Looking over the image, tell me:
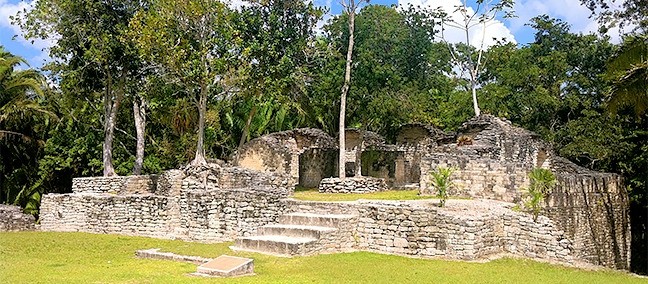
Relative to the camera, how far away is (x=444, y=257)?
13156 millimetres

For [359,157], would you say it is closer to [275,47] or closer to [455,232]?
[275,47]

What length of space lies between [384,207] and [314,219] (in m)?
1.62

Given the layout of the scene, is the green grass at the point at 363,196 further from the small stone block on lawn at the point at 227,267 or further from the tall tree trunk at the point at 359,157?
the small stone block on lawn at the point at 227,267

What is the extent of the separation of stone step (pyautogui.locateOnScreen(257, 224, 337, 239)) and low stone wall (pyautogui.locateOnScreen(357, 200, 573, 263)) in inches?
41.1

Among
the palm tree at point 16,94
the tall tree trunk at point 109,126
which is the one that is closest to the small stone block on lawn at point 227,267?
the tall tree trunk at point 109,126

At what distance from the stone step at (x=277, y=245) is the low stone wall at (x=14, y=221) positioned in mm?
7608

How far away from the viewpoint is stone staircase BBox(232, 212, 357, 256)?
13.1 m

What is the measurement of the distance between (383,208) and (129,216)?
719cm

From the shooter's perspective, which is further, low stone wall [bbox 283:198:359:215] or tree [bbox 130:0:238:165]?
tree [bbox 130:0:238:165]

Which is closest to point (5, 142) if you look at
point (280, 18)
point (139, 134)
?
point (139, 134)

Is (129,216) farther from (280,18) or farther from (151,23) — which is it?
(280,18)

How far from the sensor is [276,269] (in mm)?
11523

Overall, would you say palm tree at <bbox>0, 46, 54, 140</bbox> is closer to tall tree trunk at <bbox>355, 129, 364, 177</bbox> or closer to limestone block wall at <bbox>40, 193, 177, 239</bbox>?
limestone block wall at <bbox>40, 193, 177, 239</bbox>

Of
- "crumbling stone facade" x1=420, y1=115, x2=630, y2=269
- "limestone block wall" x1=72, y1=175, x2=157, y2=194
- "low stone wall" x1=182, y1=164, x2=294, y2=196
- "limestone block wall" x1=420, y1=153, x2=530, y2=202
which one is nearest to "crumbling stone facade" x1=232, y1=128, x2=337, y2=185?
"low stone wall" x1=182, y1=164, x2=294, y2=196
